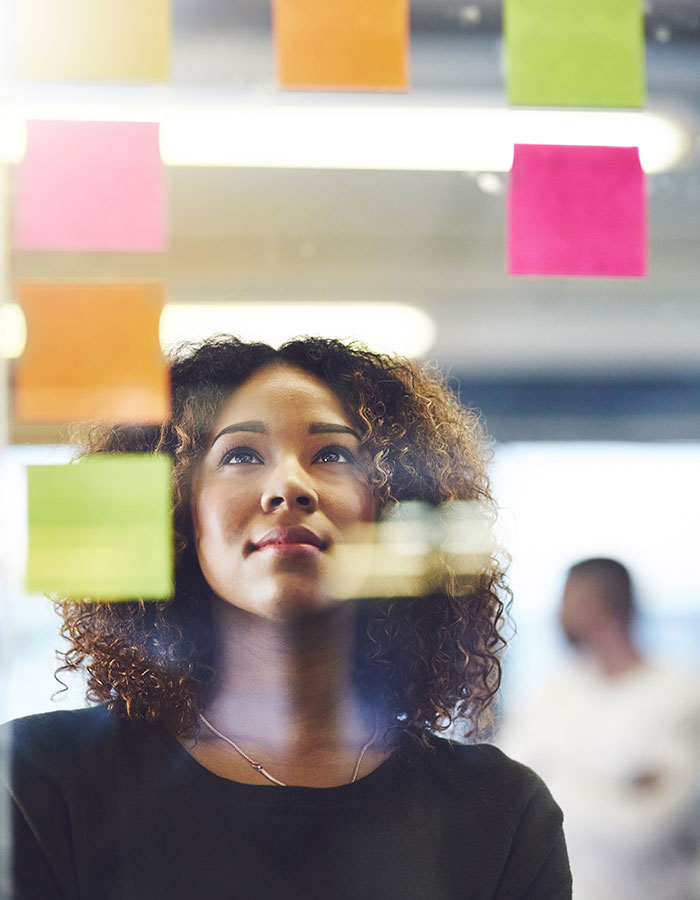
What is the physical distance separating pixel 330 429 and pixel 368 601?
163mm

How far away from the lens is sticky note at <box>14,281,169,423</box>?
76cm

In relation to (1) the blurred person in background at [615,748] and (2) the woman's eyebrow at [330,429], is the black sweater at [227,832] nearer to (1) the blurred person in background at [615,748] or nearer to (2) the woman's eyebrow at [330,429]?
(1) the blurred person in background at [615,748]

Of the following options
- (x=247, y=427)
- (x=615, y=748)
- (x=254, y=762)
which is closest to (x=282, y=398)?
(x=247, y=427)

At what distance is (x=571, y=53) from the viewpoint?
33.9 inches

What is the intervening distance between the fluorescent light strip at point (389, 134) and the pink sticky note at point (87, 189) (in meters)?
0.06

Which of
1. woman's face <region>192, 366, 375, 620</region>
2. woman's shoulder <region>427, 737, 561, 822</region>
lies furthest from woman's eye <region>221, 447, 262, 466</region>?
woman's shoulder <region>427, 737, 561, 822</region>

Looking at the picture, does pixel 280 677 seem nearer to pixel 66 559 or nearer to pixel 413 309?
pixel 66 559

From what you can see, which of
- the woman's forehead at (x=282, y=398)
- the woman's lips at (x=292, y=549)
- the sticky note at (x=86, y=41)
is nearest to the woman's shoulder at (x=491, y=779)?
the woman's lips at (x=292, y=549)

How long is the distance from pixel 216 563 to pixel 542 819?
0.38 m

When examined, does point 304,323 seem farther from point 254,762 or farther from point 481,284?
point 254,762

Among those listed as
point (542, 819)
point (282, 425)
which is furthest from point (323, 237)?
point (542, 819)

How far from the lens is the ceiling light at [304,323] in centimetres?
80

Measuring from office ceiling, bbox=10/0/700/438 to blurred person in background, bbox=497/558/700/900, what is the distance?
0.77 feet

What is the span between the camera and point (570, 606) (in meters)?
0.82
